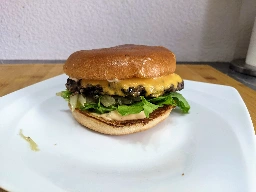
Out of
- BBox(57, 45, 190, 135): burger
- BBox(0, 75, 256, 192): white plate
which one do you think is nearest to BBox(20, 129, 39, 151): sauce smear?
BBox(0, 75, 256, 192): white plate

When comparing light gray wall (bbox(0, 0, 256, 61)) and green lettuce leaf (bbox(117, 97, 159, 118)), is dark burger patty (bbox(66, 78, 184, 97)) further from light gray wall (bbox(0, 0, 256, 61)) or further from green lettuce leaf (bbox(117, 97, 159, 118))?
light gray wall (bbox(0, 0, 256, 61))

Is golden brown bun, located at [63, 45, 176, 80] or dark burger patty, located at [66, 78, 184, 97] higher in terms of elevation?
golden brown bun, located at [63, 45, 176, 80]

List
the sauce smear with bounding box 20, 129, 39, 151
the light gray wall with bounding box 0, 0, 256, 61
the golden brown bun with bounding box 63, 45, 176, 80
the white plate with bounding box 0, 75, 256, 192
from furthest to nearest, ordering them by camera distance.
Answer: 1. the light gray wall with bounding box 0, 0, 256, 61
2. the golden brown bun with bounding box 63, 45, 176, 80
3. the sauce smear with bounding box 20, 129, 39, 151
4. the white plate with bounding box 0, 75, 256, 192

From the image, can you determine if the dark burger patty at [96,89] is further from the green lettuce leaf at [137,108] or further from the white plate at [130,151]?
the white plate at [130,151]

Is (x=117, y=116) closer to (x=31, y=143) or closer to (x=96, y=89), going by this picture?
(x=96, y=89)

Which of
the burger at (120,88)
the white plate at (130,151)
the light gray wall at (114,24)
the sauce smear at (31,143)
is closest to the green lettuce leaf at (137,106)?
the burger at (120,88)
